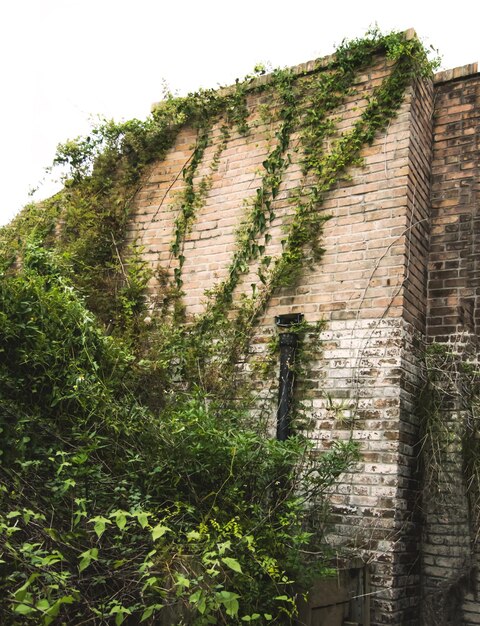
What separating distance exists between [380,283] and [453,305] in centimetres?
68

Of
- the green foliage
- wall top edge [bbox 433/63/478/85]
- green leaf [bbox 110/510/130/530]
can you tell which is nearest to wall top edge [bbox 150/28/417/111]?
wall top edge [bbox 433/63/478/85]

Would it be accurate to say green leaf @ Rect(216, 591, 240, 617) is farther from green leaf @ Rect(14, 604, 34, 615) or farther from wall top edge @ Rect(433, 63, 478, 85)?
wall top edge @ Rect(433, 63, 478, 85)

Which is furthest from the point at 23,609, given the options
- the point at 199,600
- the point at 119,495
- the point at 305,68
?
the point at 305,68

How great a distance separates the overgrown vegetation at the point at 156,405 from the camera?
117 inches

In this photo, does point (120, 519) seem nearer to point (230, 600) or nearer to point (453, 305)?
point (230, 600)

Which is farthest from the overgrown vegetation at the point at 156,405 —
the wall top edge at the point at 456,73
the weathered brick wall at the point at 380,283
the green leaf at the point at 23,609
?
the wall top edge at the point at 456,73

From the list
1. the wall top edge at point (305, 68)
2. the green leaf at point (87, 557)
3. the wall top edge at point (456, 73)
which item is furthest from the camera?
the wall top edge at point (456, 73)

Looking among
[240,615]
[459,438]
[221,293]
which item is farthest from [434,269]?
[240,615]

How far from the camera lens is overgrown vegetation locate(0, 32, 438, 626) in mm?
2965

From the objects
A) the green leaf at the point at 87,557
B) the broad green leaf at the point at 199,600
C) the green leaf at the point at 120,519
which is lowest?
the broad green leaf at the point at 199,600

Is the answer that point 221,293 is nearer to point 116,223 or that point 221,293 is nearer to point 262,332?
point 262,332

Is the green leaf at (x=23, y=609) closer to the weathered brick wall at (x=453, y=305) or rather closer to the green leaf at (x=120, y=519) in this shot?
the green leaf at (x=120, y=519)

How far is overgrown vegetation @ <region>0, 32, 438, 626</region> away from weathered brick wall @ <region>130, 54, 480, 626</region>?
0.46 ft

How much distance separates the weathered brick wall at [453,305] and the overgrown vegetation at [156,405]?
0.63 metres
